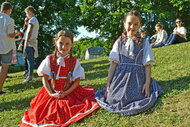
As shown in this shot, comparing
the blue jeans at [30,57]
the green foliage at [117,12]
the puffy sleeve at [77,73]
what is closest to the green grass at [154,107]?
the blue jeans at [30,57]

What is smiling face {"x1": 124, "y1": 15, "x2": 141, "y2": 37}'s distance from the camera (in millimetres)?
4605

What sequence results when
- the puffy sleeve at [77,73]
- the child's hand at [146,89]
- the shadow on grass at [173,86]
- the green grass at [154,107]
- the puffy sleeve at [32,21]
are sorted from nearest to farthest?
1. the green grass at [154,107]
2. the shadow on grass at [173,86]
3. the child's hand at [146,89]
4. the puffy sleeve at [77,73]
5. the puffy sleeve at [32,21]

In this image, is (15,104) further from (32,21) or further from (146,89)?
(146,89)

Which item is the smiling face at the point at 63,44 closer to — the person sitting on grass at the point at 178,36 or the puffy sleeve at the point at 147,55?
the puffy sleeve at the point at 147,55

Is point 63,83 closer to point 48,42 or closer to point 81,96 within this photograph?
point 81,96

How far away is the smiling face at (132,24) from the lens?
15.1 ft

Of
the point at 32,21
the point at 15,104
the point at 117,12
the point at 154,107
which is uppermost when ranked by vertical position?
the point at 117,12

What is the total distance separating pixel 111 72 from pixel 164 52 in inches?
220

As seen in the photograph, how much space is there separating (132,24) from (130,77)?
926 millimetres

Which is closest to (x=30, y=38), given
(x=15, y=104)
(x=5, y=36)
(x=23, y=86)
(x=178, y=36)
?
(x=5, y=36)

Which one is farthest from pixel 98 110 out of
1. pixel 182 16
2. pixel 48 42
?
pixel 48 42

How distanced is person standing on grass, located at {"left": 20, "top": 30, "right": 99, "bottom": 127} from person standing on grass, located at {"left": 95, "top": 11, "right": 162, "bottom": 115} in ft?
1.08

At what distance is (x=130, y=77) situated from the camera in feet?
15.0

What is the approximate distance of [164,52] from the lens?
987 cm
